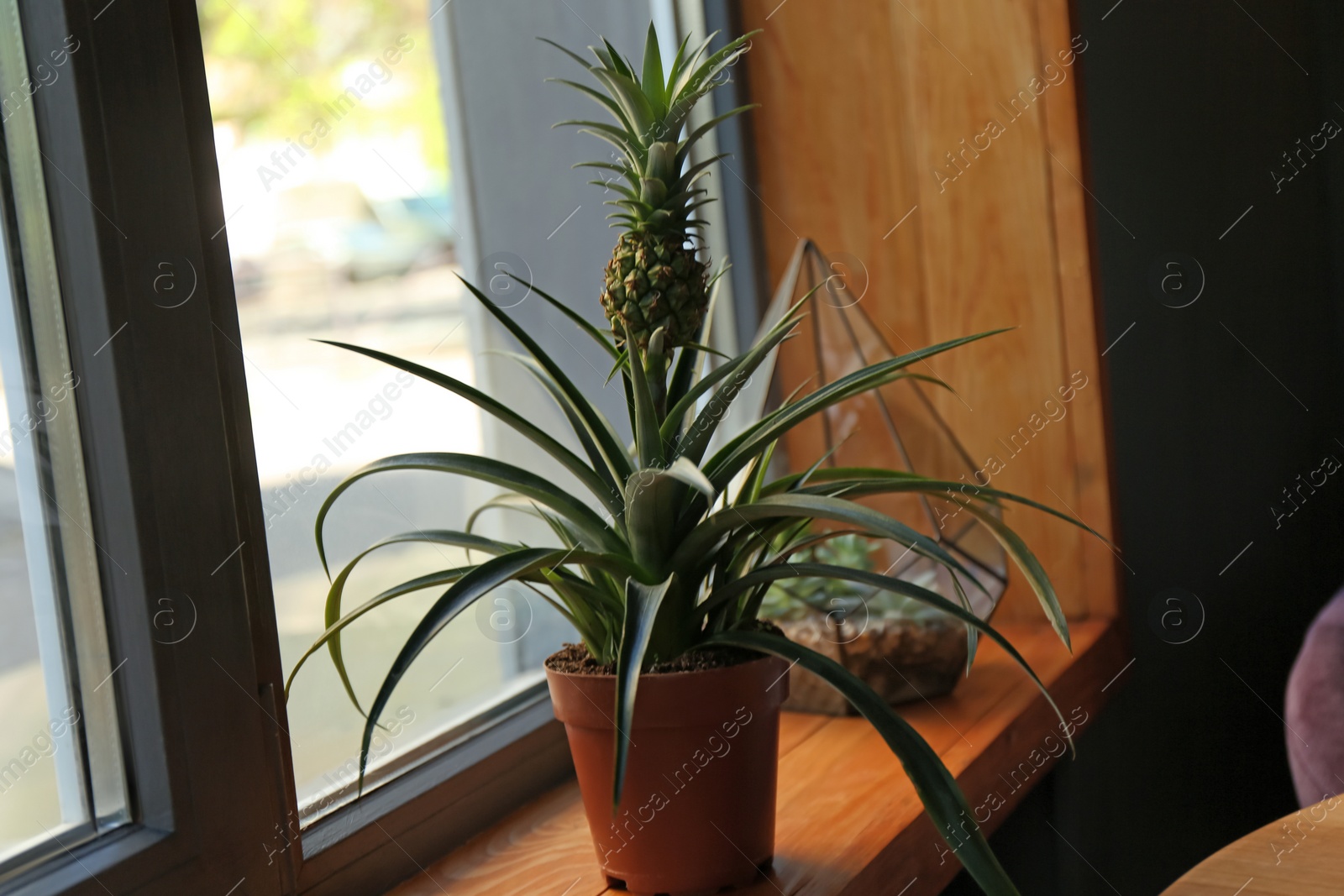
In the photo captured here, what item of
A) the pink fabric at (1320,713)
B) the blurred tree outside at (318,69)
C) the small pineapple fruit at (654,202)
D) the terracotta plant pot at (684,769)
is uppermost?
the blurred tree outside at (318,69)

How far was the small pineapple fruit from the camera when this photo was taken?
0.85 metres

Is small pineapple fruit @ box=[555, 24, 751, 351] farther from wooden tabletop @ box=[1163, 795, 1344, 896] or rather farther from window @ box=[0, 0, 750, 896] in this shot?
wooden tabletop @ box=[1163, 795, 1344, 896]

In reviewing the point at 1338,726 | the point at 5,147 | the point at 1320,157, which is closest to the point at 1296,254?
the point at 1320,157

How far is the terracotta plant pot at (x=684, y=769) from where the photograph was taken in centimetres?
87

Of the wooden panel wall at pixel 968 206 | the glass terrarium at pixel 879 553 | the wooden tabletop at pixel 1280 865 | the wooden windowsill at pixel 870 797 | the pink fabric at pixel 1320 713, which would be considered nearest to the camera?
the wooden tabletop at pixel 1280 865

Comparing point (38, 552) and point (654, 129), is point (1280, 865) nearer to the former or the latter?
point (654, 129)

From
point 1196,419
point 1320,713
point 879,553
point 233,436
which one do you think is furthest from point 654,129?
point 1196,419

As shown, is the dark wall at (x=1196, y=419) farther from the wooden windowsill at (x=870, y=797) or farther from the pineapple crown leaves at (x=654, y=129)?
the pineapple crown leaves at (x=654, y=129)

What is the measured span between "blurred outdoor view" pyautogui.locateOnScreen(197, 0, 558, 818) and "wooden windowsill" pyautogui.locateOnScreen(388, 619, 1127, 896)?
0.59ft

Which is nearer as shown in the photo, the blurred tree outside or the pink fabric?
the blurred tree outside

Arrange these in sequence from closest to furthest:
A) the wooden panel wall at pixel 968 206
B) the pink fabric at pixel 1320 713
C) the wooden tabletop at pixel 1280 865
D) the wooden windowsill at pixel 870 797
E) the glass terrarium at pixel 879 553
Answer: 1. the wooden tabletop at pixel 1280 865
2. the wooden windowsill at pixel 870 797
3. the pink fabric at pixel 1320 713
4. the glass terrarium at pixel 879 553
5. the wooden panel wall at pixel 968 206

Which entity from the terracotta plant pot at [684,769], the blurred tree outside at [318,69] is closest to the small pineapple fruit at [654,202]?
the terracotta plant pot at [684,769]

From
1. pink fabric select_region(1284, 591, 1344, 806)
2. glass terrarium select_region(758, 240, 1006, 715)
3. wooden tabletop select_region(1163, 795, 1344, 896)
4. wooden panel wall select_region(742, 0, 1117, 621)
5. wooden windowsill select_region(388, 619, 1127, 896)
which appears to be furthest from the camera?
wooden panel wall select_region(742, 0, 1117, 621)

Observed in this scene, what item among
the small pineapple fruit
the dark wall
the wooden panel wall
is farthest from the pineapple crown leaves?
the dark wall
